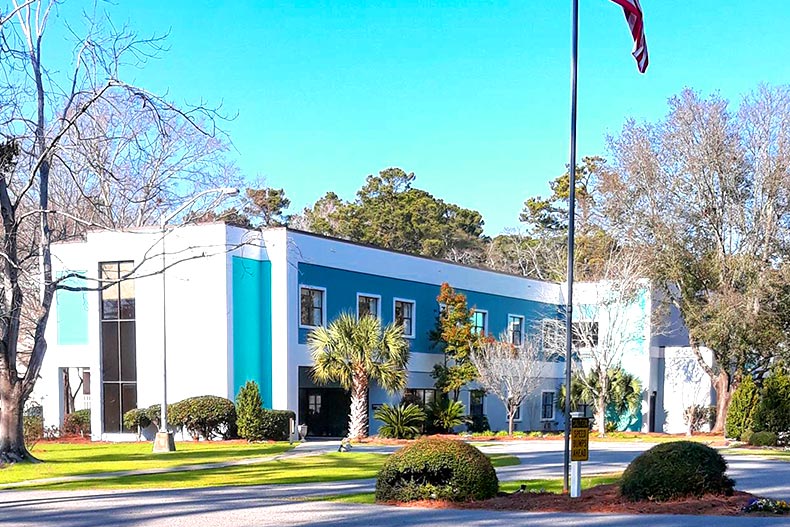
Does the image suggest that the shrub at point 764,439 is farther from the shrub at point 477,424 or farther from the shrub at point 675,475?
the shrub at point 675,475

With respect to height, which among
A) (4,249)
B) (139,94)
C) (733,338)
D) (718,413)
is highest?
(139,94)

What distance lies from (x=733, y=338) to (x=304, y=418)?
672 inches

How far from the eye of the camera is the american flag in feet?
47.4

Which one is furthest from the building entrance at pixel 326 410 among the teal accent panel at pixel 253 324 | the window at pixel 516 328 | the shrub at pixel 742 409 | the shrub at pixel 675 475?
the shrub at pixel 675 475

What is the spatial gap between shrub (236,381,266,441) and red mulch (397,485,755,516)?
1734 centimetres

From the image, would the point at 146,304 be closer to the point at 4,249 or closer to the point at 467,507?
the point at 4,249

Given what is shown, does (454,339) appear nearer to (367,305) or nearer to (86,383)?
(367,305)

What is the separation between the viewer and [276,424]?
3052 cm

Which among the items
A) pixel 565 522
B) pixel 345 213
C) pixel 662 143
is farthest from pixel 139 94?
pixel 345 213

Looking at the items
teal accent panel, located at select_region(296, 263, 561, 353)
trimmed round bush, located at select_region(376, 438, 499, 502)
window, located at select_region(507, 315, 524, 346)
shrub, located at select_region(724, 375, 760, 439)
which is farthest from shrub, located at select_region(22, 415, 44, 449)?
shrub, located at select_region(724, 375, 760, 439)

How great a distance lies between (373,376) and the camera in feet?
104

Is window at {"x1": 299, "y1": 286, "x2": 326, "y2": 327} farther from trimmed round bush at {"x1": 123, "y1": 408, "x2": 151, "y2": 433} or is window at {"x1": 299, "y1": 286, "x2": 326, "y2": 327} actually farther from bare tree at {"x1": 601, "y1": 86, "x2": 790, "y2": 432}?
bare tree at {"x1": 601, "y1": 86, "x2": 790, "y2": 432}

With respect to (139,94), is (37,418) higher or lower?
lower

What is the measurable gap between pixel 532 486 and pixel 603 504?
3.25 meters
